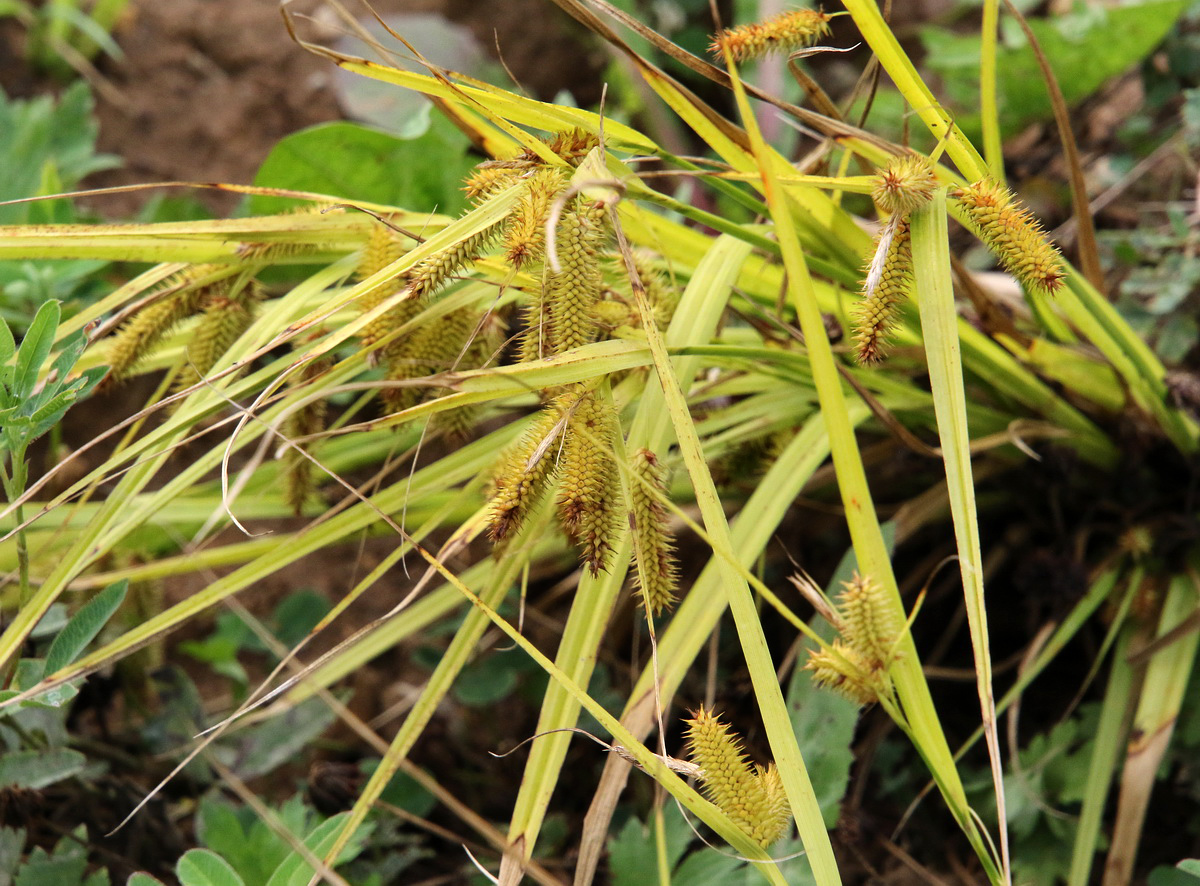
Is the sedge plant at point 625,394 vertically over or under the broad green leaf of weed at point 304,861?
over

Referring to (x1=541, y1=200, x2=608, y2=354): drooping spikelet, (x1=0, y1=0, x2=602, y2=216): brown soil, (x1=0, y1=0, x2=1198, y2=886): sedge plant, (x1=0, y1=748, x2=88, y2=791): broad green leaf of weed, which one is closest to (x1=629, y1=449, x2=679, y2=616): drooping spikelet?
(x1=0, y1=0, x2=1198, y2=886): sedge plant

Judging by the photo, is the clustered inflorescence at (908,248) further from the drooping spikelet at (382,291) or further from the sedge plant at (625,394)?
the drooping spikelet at (382,291)

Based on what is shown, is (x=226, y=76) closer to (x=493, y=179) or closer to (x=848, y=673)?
(x=493, y=179)

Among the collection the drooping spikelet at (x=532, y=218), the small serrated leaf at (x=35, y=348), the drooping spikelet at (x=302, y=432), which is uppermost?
the drooping spikelet at (x=532, y=218)

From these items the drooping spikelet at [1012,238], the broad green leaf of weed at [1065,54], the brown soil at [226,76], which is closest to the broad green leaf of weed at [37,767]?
the drooping spikelet at [1012,238]

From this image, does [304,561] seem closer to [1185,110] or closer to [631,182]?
[631,182]

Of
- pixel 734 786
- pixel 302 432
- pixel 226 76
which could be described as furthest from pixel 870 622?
pixel 226 76
